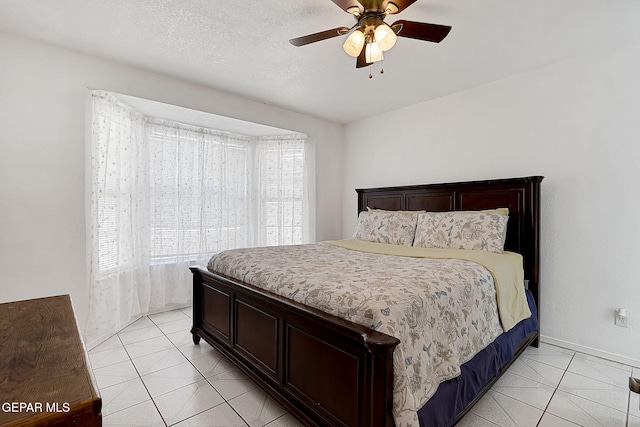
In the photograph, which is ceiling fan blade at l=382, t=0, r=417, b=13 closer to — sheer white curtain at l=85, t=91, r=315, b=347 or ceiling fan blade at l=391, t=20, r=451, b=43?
ceiling fan blade at l=391, t=20, r=451, b=43

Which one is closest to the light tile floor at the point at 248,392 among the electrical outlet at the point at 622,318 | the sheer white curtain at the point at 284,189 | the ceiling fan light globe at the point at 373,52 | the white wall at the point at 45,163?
the electrical outlet at the point at 622,318

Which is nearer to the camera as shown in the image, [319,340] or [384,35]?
[319,340]

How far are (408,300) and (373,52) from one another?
1488 millimetres

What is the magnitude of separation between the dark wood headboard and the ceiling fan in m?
1.68

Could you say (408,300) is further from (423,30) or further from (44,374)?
(423,30)

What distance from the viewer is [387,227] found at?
3.33 metres

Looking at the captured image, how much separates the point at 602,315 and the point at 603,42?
2211mm

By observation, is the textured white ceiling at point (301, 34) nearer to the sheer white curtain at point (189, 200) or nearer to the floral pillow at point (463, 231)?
the sheer white curtain at point (189, 200)

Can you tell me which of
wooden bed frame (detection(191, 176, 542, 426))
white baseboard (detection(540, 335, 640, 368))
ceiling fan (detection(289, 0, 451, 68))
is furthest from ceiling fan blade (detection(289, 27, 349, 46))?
white baseboard (detection(540, 335, 640, 368))

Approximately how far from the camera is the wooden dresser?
0.62 metres

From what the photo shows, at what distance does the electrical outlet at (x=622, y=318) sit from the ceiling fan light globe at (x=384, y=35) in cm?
276

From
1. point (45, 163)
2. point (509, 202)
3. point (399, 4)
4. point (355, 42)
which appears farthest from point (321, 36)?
point (45, 163)

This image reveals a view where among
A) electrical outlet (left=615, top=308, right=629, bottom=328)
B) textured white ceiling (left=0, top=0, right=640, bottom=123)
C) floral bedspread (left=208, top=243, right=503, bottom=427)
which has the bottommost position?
electrical outlet (left=615, top=308, right=629, bottom=328)

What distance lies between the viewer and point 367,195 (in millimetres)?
4211
